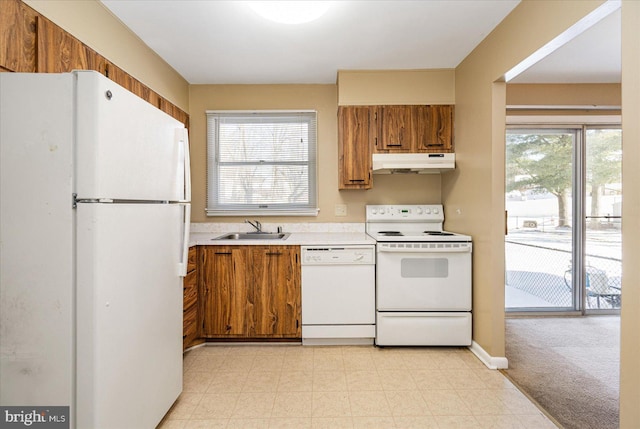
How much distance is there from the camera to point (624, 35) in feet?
4.43

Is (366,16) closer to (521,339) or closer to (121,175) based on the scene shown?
(121,175)

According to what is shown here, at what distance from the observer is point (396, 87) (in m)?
3.20

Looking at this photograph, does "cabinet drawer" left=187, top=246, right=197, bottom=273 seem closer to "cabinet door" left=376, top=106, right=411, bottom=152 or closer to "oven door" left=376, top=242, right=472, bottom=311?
"oven door" left=376, top=242, right=472, bottom=311

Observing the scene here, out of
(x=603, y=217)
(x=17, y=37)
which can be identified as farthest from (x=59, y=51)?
(x=603, y=217)

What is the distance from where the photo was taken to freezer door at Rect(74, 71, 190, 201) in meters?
1.26

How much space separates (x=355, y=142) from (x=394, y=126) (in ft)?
1.36

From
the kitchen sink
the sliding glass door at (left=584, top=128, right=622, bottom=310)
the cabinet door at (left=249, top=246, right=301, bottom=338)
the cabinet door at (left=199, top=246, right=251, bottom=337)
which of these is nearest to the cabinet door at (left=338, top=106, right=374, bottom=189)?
the kitchen sink

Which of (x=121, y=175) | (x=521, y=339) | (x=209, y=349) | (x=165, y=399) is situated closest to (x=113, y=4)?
(x=121, y=175)

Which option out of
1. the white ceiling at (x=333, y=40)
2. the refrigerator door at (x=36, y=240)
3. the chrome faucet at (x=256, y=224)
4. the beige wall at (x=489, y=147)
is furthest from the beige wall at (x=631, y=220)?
the chrome faucet at (x=256, y=224)

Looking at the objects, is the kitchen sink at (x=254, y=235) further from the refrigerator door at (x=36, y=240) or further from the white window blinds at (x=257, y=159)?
the refrigerator door at (x=36, y=240)

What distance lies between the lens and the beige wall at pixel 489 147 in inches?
82.6

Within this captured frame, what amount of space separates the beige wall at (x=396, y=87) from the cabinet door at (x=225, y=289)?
1.82 m

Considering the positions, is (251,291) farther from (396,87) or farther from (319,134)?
(396,87)

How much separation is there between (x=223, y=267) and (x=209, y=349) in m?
0.73
